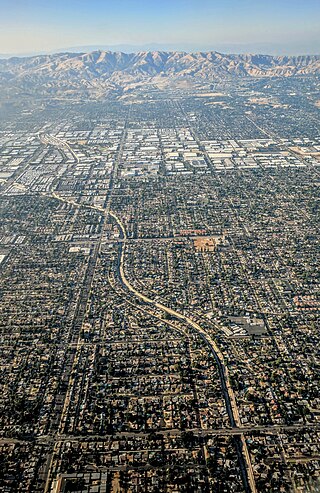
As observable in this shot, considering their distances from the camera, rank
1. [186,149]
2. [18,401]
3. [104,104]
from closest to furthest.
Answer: [18,401] < [186,149] < [104,104]

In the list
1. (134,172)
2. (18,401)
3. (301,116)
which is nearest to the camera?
(18,401)

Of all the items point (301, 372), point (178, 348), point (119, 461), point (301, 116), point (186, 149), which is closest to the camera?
point (119, 461)

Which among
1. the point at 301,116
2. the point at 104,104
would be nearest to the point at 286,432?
the point at 301,116

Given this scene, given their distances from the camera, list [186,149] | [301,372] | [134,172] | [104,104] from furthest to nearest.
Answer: [104,104], [186,149], [134,172], [301,372]

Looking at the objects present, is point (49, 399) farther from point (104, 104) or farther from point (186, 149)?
point (104, 104)

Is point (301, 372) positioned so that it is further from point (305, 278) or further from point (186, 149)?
point (186, 149)

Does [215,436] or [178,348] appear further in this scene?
[178,348]

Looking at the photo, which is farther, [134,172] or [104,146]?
[104,146]

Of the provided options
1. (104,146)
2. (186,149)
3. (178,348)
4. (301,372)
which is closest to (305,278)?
(301,372)
